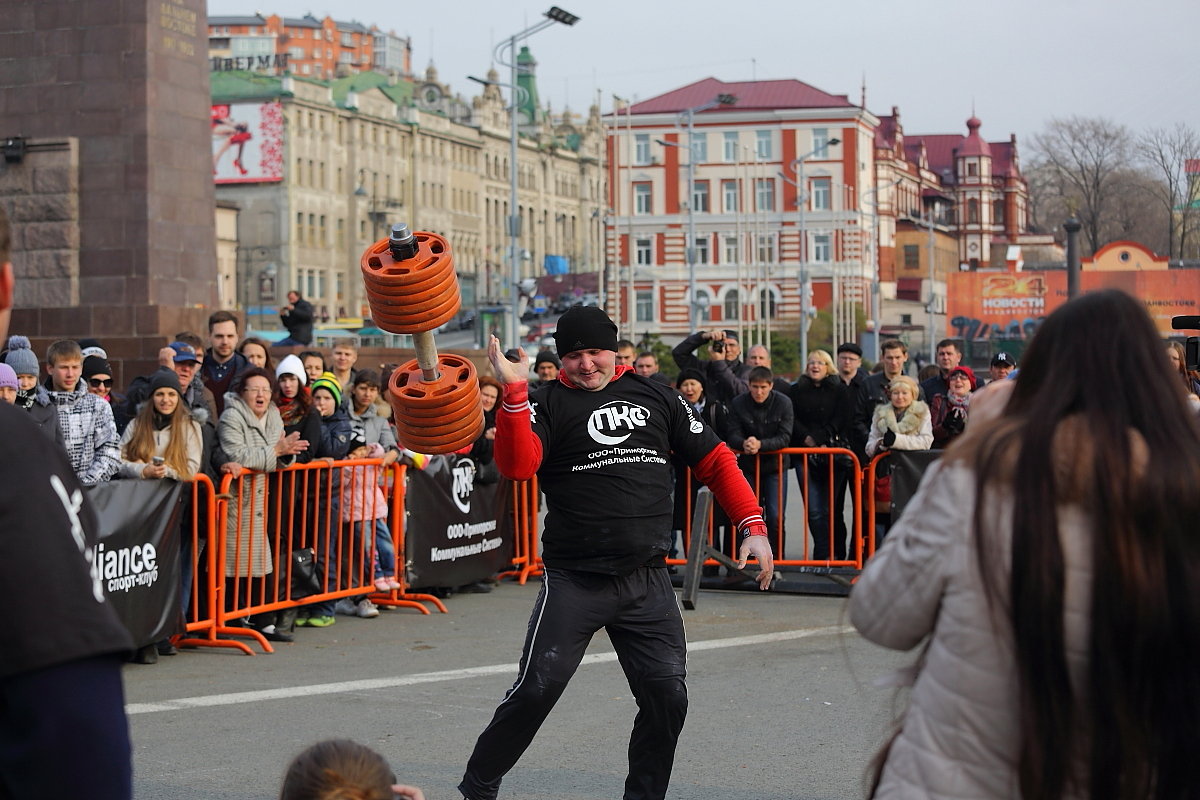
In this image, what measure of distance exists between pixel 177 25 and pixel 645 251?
82.8 m

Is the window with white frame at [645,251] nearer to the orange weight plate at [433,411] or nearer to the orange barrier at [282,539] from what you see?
the orange barrier at [282,539]

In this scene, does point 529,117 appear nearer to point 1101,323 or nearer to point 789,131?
point 789,131

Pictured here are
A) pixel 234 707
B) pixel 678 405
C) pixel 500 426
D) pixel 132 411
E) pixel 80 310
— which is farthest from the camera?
pixel 80 310

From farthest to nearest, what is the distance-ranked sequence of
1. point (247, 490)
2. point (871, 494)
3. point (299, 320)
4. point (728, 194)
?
1. point (728, 194)
2. point (299, 320)
3. point (871, 494)
4. point (247, 490)

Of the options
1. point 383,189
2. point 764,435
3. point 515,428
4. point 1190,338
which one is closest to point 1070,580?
point 515,428

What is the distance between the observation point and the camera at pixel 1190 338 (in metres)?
9.01

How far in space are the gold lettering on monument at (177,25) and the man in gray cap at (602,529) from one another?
568 inches

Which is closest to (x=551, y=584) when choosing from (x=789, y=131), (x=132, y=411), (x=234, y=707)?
(x=234, y=707)

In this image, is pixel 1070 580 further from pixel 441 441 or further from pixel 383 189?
pixel 383 189

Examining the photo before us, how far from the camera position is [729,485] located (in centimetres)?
597

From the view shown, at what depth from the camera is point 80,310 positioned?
18.9 m

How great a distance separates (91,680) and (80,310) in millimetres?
17408

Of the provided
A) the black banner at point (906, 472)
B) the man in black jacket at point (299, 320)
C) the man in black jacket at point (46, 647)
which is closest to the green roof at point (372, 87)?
the man in black jacket at point (299, 320)

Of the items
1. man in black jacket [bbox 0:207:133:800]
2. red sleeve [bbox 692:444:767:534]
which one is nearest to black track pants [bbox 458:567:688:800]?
red sleeve [bbox 692:444:767:534]
